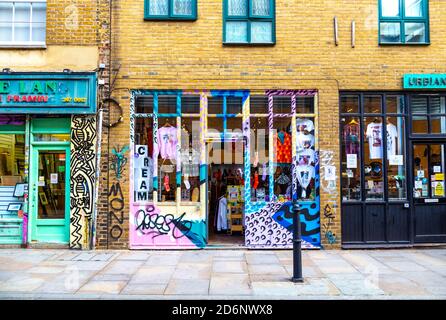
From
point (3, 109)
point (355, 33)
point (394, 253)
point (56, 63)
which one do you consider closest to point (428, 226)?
point (394, 253)

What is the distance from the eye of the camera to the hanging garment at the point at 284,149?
10.4m

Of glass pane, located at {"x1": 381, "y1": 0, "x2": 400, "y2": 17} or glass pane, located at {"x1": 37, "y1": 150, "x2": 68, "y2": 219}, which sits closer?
glass pane, located at {"x1": 37, "y1": 150, "x2": 68, "y2": 219}

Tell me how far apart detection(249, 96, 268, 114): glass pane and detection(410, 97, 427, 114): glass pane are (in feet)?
12.0

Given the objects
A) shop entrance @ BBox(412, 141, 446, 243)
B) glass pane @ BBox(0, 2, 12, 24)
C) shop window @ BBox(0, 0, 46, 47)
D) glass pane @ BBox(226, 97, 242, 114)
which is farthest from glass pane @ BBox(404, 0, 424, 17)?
glass pane @ BBox(0, 2, 12, 24)

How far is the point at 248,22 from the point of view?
34.1 feet

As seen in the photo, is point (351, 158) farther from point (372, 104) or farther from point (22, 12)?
point (22, 12)

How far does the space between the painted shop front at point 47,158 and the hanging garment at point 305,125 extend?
497 centimetres

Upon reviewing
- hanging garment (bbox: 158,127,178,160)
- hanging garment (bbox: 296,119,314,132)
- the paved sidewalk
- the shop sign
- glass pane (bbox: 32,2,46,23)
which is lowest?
the paved sidewalk

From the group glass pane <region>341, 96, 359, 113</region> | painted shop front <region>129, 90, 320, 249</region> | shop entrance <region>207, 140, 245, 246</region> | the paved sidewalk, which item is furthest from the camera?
shop entrance <region>207, 140, 245, 246</region>

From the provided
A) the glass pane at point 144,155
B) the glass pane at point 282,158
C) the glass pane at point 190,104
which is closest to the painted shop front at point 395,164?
the glass pane at point 282,158

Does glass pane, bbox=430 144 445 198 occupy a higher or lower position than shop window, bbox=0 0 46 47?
lower

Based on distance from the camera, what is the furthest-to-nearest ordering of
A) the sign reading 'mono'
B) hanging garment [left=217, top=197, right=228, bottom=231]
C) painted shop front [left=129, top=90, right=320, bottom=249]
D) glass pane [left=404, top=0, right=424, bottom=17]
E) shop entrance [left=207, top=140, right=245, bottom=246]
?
hanging garment [left=217, top=197, right=228, bottom=231] < shop entrance [left=207, top=140, right=245, bottom=246] < glass pane [left=404, top=0, right=424, bottom=17] < painted shop front [left=129, top=90, right=320, bottom=249] < the sign reading 'mono'

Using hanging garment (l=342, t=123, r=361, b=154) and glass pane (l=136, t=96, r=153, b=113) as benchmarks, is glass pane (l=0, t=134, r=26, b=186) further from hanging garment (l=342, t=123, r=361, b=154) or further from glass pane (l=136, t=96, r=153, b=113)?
hanging garment (l=342, t=123, r=361, b=154)

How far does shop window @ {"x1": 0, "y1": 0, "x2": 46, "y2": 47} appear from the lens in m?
10.5
